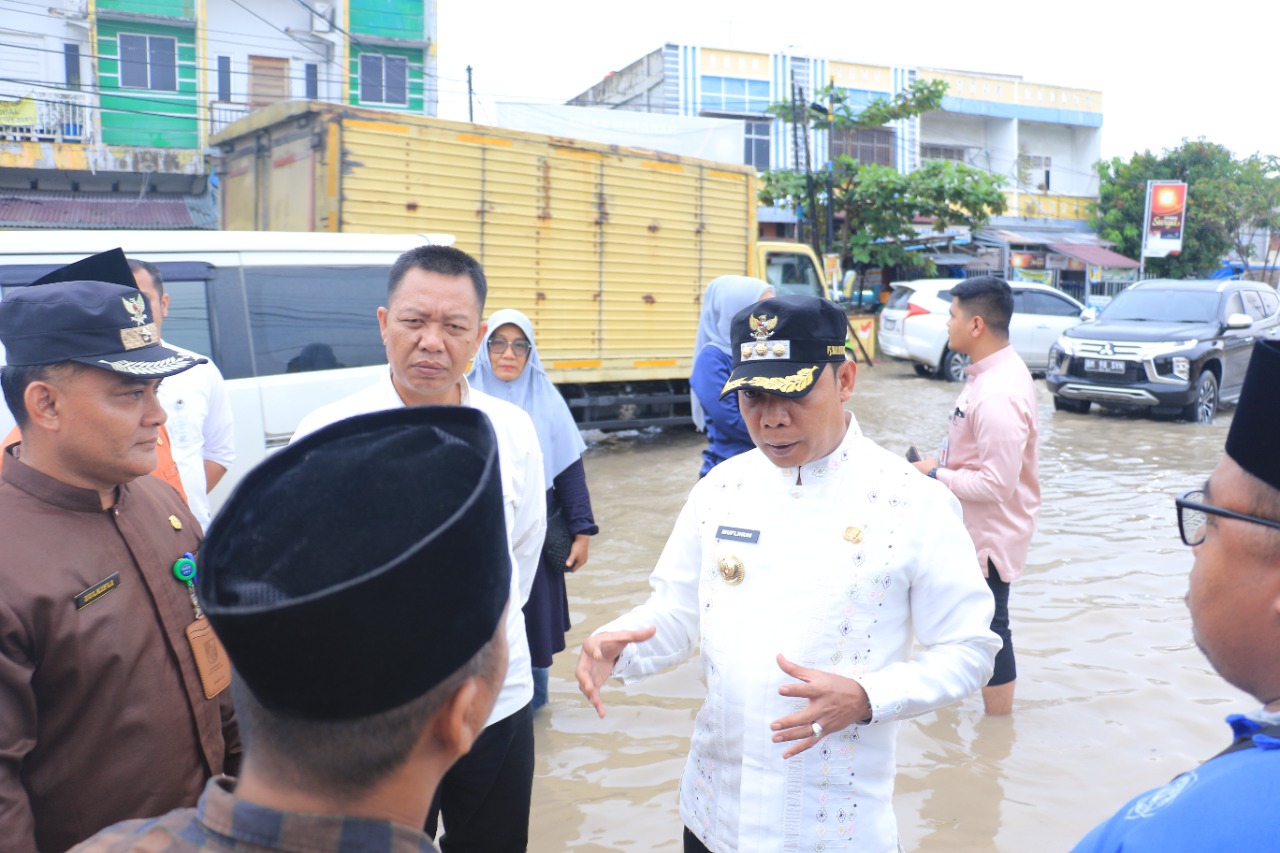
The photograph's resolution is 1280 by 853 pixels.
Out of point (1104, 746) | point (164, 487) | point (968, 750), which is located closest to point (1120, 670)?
point (1104, 746)

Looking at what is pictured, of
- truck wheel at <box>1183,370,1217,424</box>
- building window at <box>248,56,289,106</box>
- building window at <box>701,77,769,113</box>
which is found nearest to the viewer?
truck wheel at <box>1183,370,1217,424</box>

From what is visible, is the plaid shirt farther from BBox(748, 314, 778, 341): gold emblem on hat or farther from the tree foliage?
the tree foliage

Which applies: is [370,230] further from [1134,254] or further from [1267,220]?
[1267,220]

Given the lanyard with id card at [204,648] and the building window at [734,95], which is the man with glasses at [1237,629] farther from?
the building window at [734,95]

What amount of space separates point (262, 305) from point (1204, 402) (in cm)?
1136

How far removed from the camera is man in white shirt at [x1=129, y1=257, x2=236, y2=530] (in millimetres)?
3857

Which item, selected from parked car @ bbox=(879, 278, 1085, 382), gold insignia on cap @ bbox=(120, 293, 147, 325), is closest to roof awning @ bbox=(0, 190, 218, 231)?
parked car @ bbox=(879, 278, 1085, 382)

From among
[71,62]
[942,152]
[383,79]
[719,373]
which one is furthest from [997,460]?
[942,152]

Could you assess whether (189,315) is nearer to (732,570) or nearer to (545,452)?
(545,452)

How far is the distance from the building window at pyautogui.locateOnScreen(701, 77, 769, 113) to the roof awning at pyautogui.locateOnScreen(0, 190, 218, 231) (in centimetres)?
1437

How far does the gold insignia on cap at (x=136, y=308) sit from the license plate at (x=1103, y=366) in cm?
1240

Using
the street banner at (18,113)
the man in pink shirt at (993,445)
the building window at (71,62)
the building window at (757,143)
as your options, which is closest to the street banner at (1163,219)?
the building window at (757,143)

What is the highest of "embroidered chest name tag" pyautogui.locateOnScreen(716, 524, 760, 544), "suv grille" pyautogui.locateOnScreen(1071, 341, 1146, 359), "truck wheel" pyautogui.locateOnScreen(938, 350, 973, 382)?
"suv grille" pyautogui.locateOnScreen(1071, 341, 1146, 359)

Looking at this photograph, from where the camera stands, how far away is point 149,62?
21.0 meters
